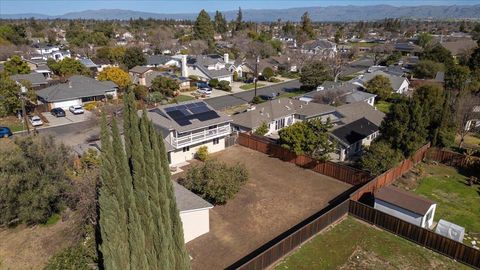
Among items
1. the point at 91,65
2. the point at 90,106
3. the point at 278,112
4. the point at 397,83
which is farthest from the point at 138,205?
the point at 91,65

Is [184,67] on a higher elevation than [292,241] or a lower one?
higher

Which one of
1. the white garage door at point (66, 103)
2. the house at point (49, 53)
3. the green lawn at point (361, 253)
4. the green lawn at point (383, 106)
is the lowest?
the green lawn at point (361, 253)

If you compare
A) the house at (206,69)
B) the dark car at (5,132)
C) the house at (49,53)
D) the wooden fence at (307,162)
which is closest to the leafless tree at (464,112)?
the wooden fence at (307,162)

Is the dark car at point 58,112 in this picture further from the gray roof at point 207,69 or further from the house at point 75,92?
the gray roof at point 207,69

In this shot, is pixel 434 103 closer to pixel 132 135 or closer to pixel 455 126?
pixel 455 126

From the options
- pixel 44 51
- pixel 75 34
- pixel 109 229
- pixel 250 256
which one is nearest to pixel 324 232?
pixel 250 256

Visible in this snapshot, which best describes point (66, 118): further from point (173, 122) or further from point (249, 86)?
point (249, 86)
